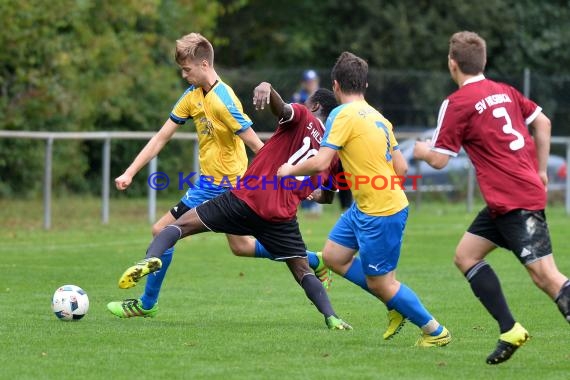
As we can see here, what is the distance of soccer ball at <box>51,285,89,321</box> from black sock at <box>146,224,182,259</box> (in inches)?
33.2

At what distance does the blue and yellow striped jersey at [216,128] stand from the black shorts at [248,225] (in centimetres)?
76

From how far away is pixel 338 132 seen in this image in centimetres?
737

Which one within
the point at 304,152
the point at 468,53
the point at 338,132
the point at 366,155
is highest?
the point at 468,53

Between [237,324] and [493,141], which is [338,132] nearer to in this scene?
[493,141]

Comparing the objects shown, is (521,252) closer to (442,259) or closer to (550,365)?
(550,365)

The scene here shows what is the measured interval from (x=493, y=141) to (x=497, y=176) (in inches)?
8.0

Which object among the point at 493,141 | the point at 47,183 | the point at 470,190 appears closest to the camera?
the point at 493,141

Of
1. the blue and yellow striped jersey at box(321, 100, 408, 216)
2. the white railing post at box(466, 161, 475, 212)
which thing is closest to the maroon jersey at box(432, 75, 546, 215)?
the blue and yellow striped jersey at box(321, 100, 408, 216)

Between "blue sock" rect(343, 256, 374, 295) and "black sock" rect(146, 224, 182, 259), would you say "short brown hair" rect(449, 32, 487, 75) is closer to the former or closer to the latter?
"blue sock" rect(343, 256, 374, 295)

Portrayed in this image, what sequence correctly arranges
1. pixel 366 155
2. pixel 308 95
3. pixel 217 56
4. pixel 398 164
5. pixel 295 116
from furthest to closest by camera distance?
pixel 217 56, pixel 308 95, pixel 295 116, pixel 398 164, pixel 366 155

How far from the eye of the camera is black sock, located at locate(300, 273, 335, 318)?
8.49 meters

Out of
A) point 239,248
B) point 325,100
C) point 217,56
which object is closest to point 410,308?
point 325,100

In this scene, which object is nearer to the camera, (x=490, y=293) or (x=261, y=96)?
(x=490, y=293)

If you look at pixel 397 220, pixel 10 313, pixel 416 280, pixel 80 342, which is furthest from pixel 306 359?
pixel 416 280
